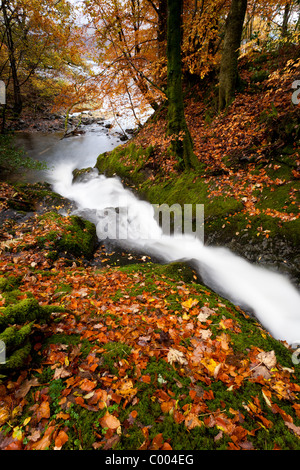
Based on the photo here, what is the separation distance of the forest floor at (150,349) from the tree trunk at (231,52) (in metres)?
3.41

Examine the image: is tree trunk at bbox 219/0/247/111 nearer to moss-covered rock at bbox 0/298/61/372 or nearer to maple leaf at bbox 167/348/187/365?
maple leaf at bbox 167/348/187/365

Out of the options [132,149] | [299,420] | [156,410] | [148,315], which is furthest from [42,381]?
[132,149]

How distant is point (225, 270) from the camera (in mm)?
5684

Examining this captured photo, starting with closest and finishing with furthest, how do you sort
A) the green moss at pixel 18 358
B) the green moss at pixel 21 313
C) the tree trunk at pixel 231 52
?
1. the green moss at pixel 18 358
2. the green moss at pixel 21 313
3. the tree trunk at pixel 231 52

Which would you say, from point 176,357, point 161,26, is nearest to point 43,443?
point 176,357

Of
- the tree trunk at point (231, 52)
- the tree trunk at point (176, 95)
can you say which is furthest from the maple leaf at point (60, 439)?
the tree trunk at point (231, 52)

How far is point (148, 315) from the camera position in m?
3.22

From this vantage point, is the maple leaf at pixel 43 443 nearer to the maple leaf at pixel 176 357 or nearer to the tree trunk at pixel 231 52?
the maple leaf at pixel 176 357

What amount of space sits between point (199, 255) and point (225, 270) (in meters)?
1.02

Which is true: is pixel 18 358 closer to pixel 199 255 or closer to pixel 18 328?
pixel 18 328

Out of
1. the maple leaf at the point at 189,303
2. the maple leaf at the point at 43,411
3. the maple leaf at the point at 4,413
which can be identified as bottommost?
the maple leaf at the point at 43,411

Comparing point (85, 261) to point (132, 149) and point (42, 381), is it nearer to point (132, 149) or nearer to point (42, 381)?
point (42, 381)

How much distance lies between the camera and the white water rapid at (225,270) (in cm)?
450

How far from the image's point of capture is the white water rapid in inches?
177
